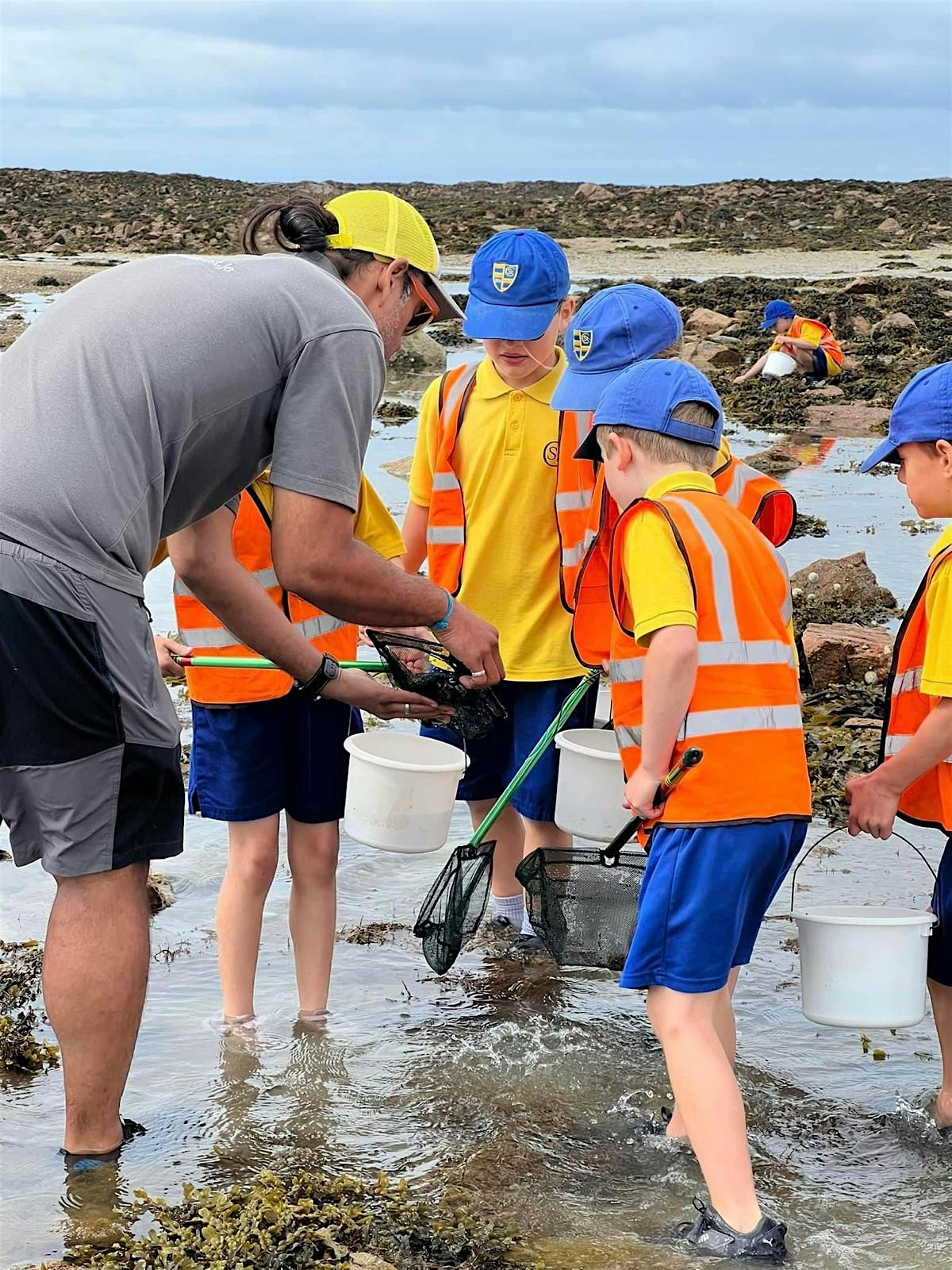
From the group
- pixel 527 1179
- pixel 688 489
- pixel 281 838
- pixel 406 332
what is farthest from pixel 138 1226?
pixel 281 838

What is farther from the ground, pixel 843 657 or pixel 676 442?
pixel 676 442

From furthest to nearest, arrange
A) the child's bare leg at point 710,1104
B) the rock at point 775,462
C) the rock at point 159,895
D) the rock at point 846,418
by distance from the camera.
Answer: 1. the rock at point 846,418
2. the rock at point 775,462
3. the rock at point 159,895
4. the child's bare leg at point 710,1104

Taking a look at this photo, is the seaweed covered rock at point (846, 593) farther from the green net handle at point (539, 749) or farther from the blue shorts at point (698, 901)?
the blue shorts at point (698, 901)

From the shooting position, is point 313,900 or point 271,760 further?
point 313,900

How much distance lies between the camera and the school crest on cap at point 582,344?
159 inches

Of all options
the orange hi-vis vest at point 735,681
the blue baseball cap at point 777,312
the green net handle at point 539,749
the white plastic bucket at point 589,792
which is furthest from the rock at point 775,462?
the orange hi-vis vest at point 735,681

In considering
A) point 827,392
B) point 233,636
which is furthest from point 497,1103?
point 827,392

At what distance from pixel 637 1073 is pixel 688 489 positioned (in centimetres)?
158

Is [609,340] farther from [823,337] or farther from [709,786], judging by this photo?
[823,337]

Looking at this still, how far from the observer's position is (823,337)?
16.6 metres

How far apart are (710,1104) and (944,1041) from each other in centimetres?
88

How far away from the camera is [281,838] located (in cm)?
560

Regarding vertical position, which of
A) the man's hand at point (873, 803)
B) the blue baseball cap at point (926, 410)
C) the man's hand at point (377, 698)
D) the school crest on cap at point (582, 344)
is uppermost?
the school crest on cap at point (582, 344)

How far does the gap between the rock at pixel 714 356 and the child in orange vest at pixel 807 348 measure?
103 cm
